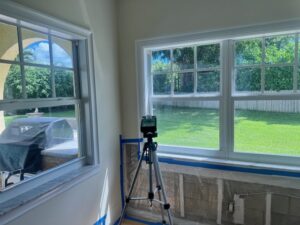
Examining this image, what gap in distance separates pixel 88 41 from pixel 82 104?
0.58 metres

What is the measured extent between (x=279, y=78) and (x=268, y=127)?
0.44 metres

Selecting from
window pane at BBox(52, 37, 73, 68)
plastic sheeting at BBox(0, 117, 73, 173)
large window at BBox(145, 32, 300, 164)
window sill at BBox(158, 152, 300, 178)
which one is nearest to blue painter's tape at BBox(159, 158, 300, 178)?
window sill at BBox(158, 152, 300, 178)

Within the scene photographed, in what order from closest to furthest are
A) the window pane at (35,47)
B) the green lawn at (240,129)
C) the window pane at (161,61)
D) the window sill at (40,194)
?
the window sill at (40,194) < the window pane at (35,47) < the green lawn at (240,129) < the window pane at (161,61)

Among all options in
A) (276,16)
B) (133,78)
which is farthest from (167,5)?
(276,16)

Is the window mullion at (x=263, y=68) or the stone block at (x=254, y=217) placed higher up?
the window mullion at (x=263, y=68)

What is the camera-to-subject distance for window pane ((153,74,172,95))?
2.30 m

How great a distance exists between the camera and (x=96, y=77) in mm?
2082

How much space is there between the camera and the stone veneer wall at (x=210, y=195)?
6.07 ft

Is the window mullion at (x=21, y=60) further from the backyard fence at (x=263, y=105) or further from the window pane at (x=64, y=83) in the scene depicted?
the backyard fence at (x=263, y=105)

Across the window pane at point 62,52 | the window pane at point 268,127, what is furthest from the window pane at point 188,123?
the window pane at point 62,52

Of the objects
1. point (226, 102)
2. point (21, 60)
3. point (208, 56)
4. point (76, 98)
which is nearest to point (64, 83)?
point (76, 98)

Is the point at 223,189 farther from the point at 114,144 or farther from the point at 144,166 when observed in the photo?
the point at 114,144

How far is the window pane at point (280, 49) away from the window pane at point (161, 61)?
3.00ft

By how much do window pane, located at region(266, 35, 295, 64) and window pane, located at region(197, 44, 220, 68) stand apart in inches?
16.7
